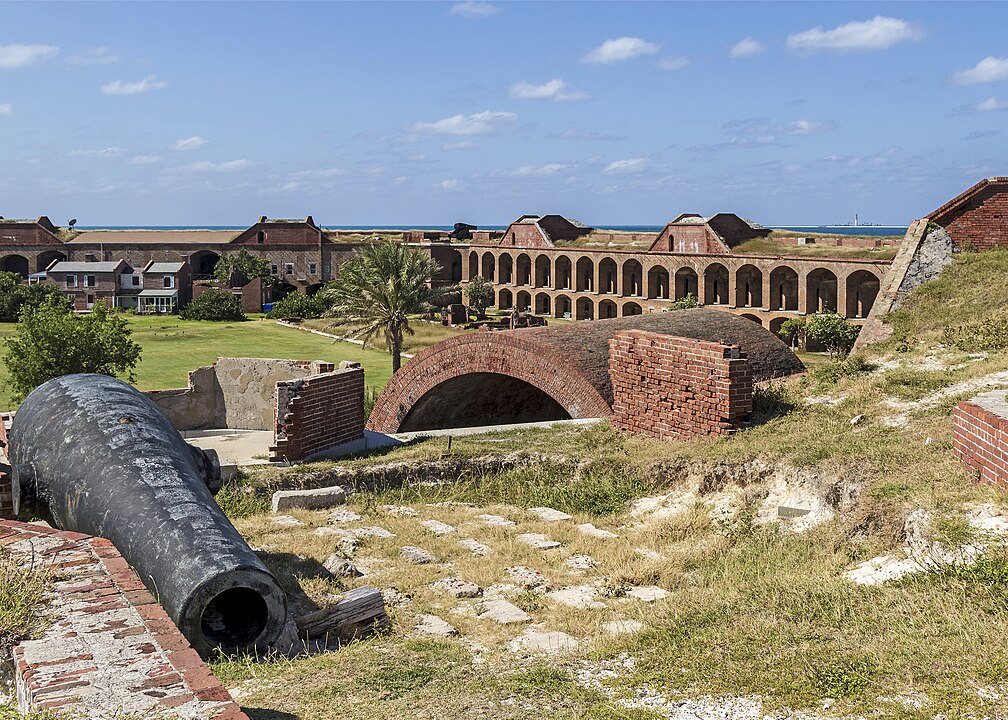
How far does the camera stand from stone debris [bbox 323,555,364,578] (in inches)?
310

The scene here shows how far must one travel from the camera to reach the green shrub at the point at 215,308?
59.9m

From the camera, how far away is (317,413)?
12.6 meters

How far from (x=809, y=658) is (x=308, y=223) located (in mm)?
71916

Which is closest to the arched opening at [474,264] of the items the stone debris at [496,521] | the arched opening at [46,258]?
the arched opening at [46,258]

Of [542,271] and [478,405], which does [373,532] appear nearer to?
[478,405]

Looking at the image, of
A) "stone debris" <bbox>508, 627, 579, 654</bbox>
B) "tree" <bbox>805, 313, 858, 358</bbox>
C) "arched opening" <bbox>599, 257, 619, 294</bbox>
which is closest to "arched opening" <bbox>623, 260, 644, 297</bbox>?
"arched opening" <bbox>599, 257, 619, 294</bbox>

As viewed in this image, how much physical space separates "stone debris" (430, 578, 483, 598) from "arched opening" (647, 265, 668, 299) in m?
49.4

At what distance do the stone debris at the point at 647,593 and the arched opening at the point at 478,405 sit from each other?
→ 768 cm

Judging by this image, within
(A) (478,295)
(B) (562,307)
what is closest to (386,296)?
(A) (478,295)

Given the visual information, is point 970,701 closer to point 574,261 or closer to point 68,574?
point 68,574

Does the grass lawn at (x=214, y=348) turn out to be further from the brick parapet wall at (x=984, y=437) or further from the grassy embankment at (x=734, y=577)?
the brick parapet wall at (x=984, y=437)

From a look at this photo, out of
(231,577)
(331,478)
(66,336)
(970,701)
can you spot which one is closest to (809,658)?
(970,701)

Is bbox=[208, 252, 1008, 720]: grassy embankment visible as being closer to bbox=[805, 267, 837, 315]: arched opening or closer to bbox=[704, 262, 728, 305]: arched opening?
bbox=[805, 267, 837, 315]: arched opening

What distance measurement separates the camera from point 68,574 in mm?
5352
